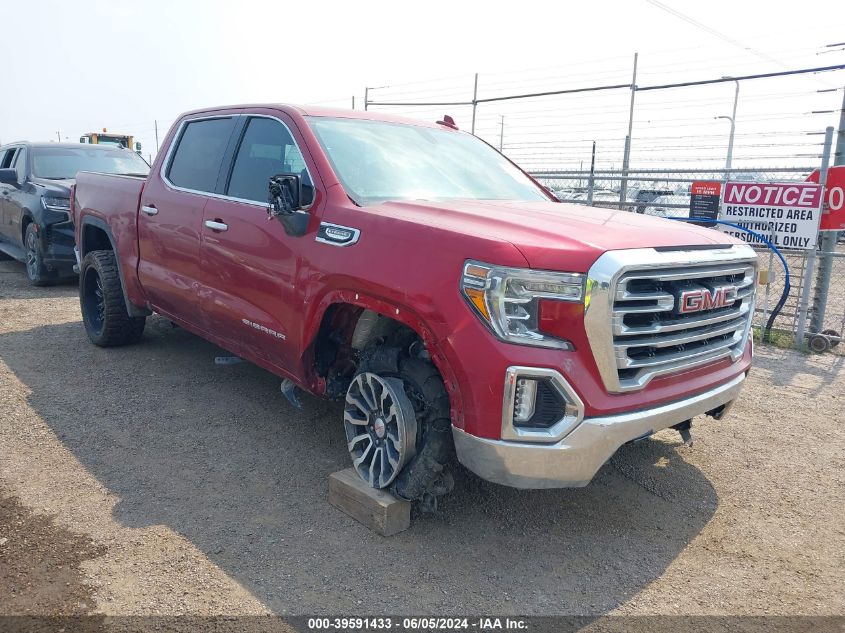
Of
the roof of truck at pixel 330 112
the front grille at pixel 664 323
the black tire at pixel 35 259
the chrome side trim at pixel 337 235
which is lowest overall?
the black tire at pixel 35 259

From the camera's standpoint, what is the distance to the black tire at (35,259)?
8.84 m

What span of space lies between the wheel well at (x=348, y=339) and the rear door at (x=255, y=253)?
0.17 meters

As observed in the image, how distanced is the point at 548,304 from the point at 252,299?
1949 mm

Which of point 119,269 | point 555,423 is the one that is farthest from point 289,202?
point 119,269

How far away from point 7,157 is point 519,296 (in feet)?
33.9

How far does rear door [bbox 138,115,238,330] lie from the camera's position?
15.1 feet

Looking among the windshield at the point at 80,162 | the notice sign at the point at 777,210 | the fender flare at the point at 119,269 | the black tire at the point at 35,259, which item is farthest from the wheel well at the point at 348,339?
the windshield at the point at 80,162

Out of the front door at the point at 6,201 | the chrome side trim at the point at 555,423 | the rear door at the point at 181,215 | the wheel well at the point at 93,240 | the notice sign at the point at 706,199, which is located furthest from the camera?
the front door at the point at 6,201

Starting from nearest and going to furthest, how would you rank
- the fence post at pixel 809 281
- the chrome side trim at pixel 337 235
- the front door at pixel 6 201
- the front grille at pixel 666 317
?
the front grille at pixel 666 317 < the chrome side trim at pixel 337 235 < the fence post at pixel 809 281 < the front door at pixel 6 201

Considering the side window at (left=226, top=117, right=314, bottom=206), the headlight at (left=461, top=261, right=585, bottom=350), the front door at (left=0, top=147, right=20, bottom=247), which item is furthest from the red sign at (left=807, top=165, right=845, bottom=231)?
the front door at (left=0, top=147, right=20, bottom=247)

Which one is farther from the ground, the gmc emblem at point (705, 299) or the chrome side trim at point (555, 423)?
the gmc emblem at point (705, 299)

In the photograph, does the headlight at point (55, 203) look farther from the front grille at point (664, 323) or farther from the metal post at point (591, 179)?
the front grille at point (664, 323)

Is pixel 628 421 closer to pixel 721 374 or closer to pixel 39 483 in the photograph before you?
pixel 721 374

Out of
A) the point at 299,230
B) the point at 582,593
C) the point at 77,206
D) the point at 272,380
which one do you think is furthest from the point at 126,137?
the point at 582,593
